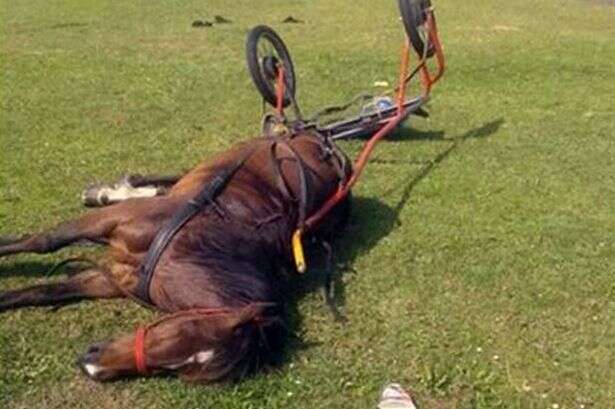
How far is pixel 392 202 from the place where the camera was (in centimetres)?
664

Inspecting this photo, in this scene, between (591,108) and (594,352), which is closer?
(594,352)

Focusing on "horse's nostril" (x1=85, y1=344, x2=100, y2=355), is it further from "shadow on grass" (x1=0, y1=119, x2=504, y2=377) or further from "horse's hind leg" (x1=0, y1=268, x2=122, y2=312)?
"horse's hind leg" (x1=0, y1=268, x2=122, y2=312)

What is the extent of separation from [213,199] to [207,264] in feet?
1.56

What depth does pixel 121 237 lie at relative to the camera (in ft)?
15.2

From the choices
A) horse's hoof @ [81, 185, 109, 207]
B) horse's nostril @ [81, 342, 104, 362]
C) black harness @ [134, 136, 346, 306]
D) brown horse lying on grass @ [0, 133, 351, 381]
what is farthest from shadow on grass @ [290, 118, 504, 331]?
horse's hoof @ [81, 185, 109, 207]

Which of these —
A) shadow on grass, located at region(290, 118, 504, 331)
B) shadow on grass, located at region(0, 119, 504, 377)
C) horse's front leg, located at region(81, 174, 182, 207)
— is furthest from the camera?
horse's front leg, located at region(81, 174, 182, 207)

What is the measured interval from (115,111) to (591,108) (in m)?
4.71

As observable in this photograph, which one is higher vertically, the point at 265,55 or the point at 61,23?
the point at 265,55

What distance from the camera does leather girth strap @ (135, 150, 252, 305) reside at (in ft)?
14.4

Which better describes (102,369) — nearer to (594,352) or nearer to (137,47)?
(594,352)

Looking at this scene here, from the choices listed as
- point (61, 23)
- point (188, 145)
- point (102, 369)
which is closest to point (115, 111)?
Answer: point (188, 145)

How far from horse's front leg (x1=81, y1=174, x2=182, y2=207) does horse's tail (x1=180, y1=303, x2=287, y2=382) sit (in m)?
1.92

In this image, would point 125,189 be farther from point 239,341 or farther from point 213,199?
point 239,341

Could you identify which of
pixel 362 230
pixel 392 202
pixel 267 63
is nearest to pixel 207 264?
pixel 362 230
